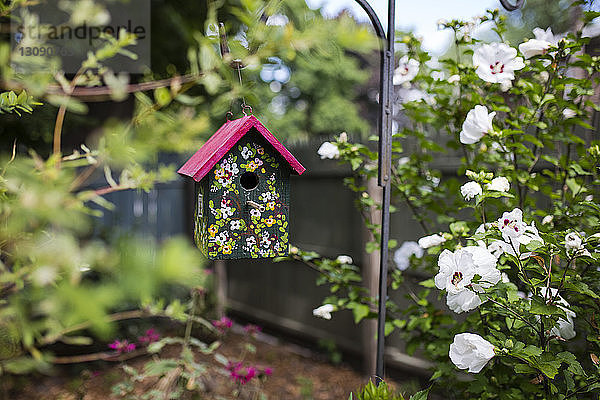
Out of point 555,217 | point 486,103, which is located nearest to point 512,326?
point 555,217

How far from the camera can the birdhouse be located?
1286 mm

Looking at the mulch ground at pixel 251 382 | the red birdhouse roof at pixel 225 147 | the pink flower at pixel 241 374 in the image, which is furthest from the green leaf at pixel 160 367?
the red birdhouse roof at pixel 225 147

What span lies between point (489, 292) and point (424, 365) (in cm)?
169

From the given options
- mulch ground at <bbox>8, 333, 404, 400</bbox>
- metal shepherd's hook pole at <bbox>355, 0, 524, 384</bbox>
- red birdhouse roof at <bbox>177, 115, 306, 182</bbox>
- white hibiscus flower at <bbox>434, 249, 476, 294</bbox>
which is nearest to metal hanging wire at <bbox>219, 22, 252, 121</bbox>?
red birdhouse roof at <bbox>177, 115, 306, 182</bbox>

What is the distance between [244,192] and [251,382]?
182 centimetres

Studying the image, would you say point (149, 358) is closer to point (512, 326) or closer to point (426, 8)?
point (512, 326)

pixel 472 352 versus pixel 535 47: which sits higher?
pixel 535 47

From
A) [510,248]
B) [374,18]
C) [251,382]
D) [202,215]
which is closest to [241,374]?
[251,382]

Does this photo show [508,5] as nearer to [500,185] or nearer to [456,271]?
[500,185]

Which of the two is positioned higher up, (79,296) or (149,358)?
(79,296)

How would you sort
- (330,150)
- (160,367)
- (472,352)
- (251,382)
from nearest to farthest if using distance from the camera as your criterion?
(472,352) → (330,150) → (160,367) → (251,382)

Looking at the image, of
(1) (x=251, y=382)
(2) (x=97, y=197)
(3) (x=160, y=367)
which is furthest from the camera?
(1) (x=251, y=382)

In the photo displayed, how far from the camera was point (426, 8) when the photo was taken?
6328 mm

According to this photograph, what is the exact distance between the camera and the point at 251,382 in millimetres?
2795
